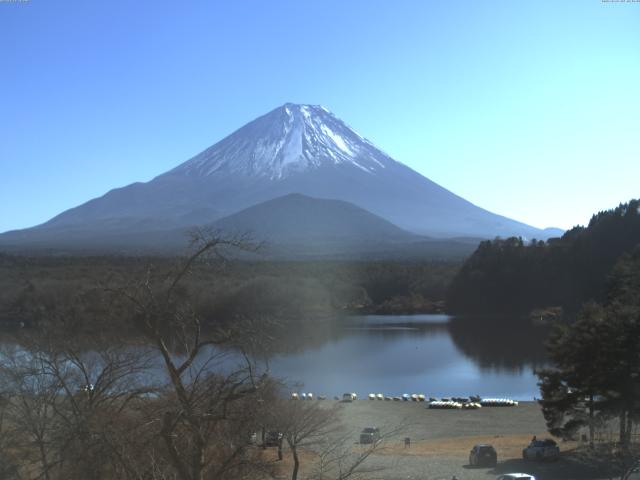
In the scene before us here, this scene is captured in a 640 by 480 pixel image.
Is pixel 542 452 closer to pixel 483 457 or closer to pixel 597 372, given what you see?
pixel 483 457

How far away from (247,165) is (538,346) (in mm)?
102648

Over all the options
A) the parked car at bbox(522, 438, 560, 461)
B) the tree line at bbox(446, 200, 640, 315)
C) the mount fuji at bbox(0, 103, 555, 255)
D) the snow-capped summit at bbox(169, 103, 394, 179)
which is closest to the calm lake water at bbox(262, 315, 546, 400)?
the tree line at bbox(446, 200, 640, 315)

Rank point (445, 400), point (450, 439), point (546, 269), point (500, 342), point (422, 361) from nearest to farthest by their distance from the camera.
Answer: point (450, 439) < point (445, 400) < point (422, 361) < point (500, 342) < point (546, 269)

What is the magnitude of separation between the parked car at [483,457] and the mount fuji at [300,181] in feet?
356

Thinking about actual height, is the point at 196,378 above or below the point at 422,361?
above

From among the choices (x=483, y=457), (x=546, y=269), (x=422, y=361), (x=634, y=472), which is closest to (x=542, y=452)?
(x=483, y=457)

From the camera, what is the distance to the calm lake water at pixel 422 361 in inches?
883

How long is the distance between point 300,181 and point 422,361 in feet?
329

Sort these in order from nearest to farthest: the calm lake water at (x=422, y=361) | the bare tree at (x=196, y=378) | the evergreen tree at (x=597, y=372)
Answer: the bare tree at (x=196, y=378) → the evergreen tree at (x=597, y=372) → the calm lake water at (x=422, y=361)

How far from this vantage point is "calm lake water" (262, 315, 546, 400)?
2242 cm

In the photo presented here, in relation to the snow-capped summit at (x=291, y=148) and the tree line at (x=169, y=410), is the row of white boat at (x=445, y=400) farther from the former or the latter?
the snow-capped summit at (x=291, y=148)

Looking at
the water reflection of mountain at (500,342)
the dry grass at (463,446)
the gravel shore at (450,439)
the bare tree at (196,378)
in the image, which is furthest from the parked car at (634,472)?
the water reflection of mountain at (500,342)

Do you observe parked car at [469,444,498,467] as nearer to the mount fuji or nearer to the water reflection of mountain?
the water reflection of mountain

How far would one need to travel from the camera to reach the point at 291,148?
429 feet
